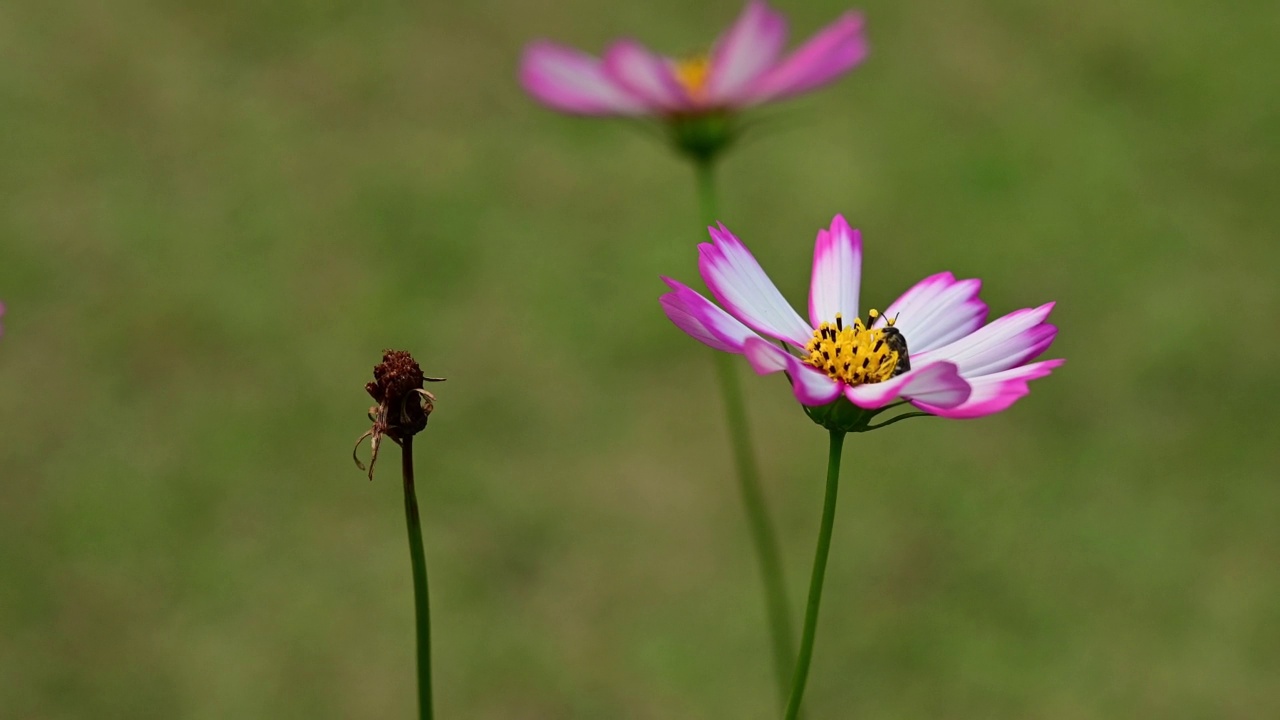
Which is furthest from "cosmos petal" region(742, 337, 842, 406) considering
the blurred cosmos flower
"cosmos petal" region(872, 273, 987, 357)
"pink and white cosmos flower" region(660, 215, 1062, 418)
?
the blurred cosmos flower

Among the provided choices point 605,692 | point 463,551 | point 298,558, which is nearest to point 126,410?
point 298,558

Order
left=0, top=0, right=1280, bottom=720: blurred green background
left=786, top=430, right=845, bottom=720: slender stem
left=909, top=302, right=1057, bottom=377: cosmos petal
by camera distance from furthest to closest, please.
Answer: left=0, top=0, right=1280, bottom=720: blurred green background < left=909, top=302, right=1057, bottom=377: cosmos petal < left=786, top=430, right=845, bottom=720: slender stem

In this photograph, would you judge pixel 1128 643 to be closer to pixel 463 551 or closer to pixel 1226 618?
pixel 1226 618

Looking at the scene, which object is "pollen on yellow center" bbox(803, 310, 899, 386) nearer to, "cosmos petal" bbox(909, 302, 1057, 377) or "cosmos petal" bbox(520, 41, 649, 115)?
"cosmos petal" bbox(909, 302, 1057, 377)

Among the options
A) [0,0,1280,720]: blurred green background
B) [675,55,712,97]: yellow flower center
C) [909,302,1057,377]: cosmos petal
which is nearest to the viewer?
[909,302,1057,377]: cosmos petal

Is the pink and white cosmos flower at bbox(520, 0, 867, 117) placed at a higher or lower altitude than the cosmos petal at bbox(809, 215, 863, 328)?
higher

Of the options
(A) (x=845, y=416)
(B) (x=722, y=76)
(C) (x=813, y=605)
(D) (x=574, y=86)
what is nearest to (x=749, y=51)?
(B) (x=722, y=76)

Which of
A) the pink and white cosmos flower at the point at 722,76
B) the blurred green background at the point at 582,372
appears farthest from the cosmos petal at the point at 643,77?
the blurred green background at the point at 582,372
